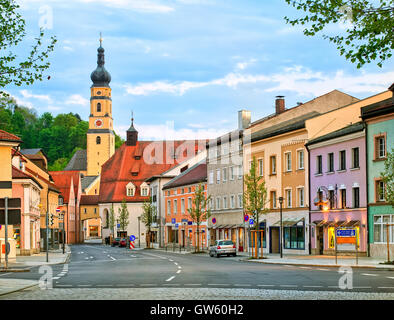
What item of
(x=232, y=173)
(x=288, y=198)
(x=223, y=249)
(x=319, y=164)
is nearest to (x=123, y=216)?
(x=232, y=173)

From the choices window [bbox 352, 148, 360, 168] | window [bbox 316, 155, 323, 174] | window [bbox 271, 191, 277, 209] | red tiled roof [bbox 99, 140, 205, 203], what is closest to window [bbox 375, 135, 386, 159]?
window [bbox 352, 148, 360, 168]

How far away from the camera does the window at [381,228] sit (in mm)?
44375

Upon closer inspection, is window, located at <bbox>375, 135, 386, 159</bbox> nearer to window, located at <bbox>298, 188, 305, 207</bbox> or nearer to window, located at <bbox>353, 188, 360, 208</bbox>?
window, located at <bbox>353, 188, 360, 208</bbox>

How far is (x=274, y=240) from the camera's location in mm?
62500

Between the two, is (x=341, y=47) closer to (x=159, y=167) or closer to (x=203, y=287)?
(x=203, y=287)

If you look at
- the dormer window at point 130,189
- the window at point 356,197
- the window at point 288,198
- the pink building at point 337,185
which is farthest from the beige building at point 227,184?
the dormer window at point 130,189

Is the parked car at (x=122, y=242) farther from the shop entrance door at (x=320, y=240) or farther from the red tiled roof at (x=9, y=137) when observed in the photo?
the red tiled roof at (x=9, y=137)

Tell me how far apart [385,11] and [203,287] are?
31.4 ft

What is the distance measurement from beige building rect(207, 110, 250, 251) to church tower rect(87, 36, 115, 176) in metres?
98.2

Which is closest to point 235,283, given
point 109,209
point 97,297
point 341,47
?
point 97,297

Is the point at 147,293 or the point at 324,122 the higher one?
the point at 324,122

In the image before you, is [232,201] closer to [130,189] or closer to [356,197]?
[356,197]

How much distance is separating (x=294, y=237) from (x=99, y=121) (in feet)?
402
